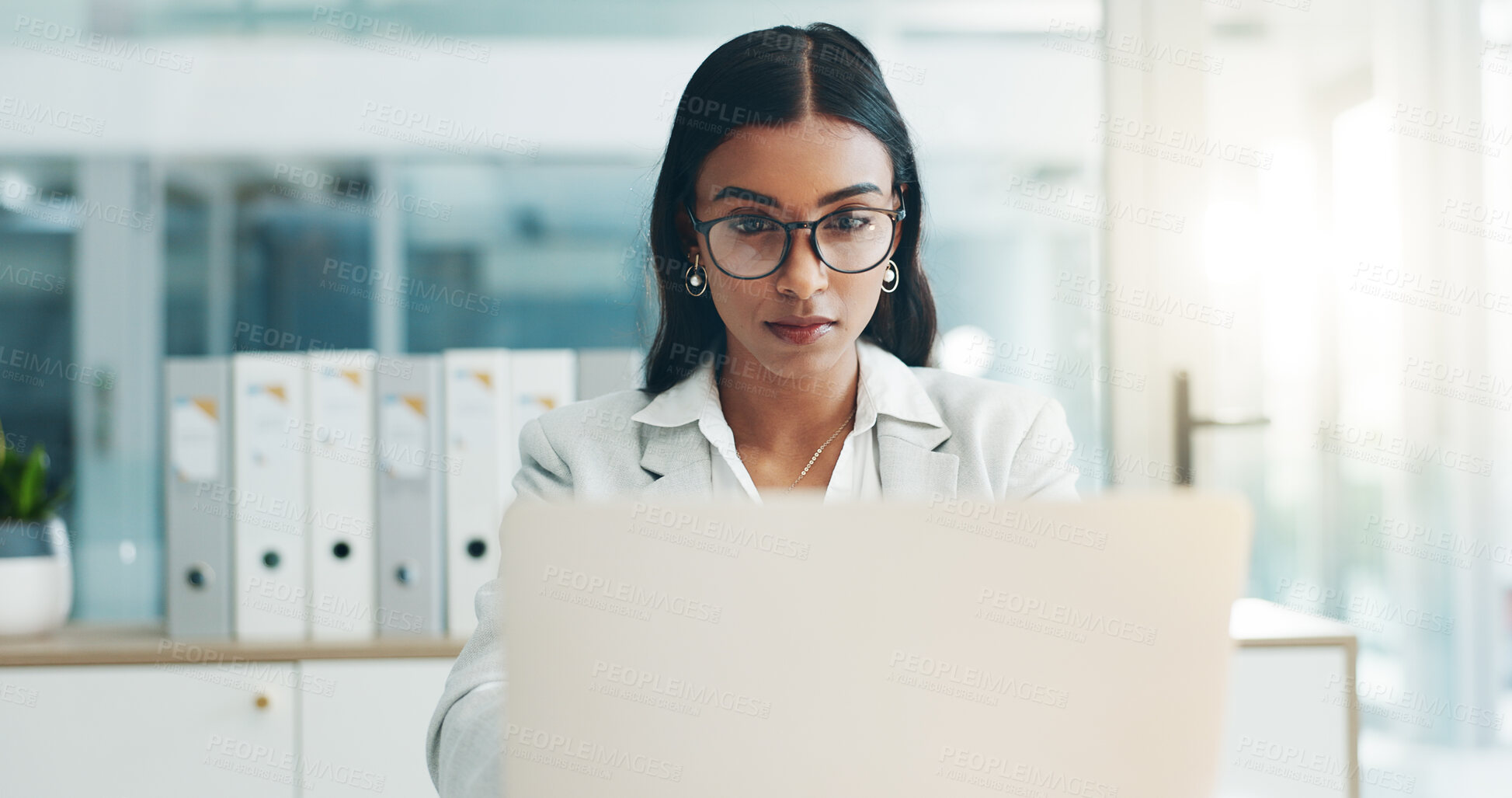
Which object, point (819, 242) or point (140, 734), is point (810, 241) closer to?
point (819, 242)

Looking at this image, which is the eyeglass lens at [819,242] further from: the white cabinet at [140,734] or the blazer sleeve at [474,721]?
the white cabinet at [140,734]

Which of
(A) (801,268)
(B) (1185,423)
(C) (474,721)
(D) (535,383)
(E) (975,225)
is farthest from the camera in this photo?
(E) (975,225)

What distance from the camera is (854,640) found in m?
0.47

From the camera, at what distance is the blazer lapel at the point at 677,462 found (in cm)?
113

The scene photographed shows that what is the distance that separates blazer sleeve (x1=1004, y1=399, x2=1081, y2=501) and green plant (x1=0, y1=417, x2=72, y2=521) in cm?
164

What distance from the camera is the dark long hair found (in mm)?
1089

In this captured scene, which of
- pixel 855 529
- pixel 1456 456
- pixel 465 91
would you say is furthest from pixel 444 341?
pixel 1456 456

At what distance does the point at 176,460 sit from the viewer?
5.38ft

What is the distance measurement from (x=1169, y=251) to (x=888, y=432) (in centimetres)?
111

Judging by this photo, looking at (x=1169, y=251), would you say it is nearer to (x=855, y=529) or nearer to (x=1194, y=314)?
(x=1194, y=314)

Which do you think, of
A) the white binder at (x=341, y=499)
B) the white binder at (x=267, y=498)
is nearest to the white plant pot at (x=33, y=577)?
the white binder at (x=267, y=498)

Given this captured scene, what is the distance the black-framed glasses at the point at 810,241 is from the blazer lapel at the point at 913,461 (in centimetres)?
21

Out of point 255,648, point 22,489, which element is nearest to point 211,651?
point 255,648

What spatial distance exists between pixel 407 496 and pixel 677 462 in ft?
2.30
